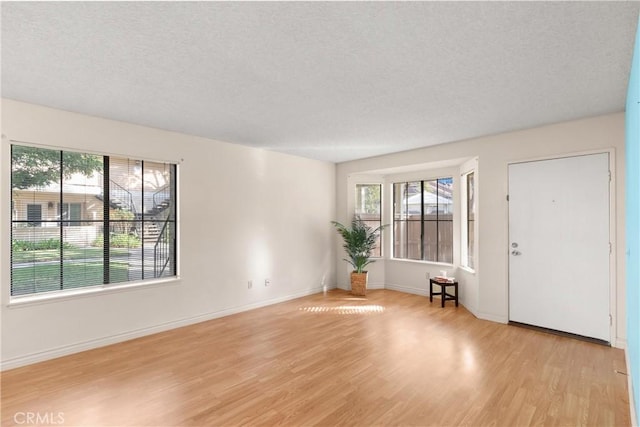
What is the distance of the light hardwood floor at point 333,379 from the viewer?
2260 mm

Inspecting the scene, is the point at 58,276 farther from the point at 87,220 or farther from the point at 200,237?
the point at 200,237

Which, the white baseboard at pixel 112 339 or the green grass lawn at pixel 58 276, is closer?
the white baseboard at pixel 112 339

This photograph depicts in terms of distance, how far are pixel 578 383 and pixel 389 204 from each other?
13.3 ft

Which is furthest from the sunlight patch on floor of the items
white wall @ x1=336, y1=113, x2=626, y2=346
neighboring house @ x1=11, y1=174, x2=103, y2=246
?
neighboring house @ x1=11, y1=174, x2=103, y2=246

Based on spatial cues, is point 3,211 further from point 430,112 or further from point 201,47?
point 430,112

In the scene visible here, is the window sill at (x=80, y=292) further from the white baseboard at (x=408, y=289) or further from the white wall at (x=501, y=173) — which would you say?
the white wall at (x=501, y=173)

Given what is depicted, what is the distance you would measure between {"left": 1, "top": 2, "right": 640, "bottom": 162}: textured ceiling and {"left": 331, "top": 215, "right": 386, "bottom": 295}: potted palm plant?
2553mm

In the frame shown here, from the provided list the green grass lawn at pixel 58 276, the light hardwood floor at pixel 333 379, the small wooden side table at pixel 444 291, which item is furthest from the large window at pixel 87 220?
the small wooden side table at pixel 444 291

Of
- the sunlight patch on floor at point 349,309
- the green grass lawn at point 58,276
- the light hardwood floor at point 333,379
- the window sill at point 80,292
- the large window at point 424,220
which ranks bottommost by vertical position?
the sunlight patch on floor at point 349,309

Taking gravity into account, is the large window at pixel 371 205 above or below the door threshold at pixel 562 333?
above

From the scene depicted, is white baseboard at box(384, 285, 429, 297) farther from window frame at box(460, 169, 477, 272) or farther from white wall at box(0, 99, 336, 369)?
white wall at box(0, 99, 336, 369)

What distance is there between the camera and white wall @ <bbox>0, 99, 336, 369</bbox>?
10.1 feet

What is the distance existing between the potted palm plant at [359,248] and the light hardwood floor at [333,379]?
5.40ft

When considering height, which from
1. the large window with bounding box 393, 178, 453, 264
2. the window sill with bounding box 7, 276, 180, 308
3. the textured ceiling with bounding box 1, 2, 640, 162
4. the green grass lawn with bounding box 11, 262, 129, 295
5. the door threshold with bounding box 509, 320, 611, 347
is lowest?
the door threshold with bounding box 509, 320, 611, 347
